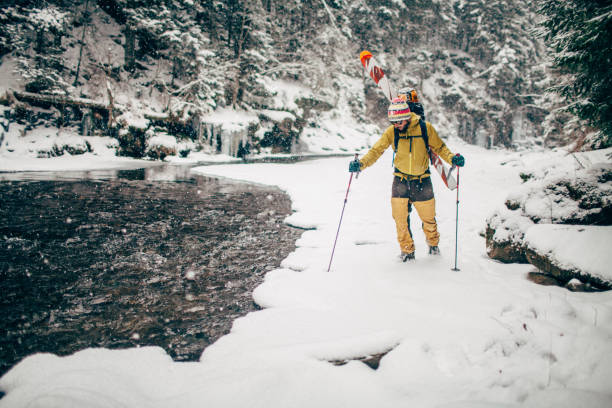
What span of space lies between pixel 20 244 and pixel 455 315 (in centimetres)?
637

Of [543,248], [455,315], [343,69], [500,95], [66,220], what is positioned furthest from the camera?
[500,95]

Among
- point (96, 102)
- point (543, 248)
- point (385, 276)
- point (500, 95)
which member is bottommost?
point (385, 276)

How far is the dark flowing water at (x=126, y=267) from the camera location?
8.92 feet

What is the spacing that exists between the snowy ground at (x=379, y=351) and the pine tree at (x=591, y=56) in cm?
514

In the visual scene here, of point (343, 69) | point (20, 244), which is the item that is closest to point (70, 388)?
point (20, 244)

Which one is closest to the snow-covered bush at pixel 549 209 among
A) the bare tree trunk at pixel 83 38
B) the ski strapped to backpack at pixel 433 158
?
the ski strapped to backpack at pixel 433 158

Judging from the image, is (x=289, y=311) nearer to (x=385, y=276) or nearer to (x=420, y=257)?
(x=385, y=276)

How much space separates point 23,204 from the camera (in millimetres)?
7113

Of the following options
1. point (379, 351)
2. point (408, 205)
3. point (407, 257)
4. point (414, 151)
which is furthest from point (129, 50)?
point (379, 351)

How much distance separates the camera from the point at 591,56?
5.83 m

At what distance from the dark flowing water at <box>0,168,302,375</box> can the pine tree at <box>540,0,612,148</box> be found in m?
6.98

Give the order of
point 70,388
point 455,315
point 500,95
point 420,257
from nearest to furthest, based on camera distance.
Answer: point 70,388 → point 455,315 → point 420,257 → point 500,95

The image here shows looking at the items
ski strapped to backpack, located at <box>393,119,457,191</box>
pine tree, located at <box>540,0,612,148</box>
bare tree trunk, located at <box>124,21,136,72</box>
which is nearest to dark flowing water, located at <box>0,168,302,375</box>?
ski strapped to backpack, located at <box>393,119,457,191</box>

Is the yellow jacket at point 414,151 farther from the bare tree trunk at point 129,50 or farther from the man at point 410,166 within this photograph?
the bare tree trunk at point 129,50
